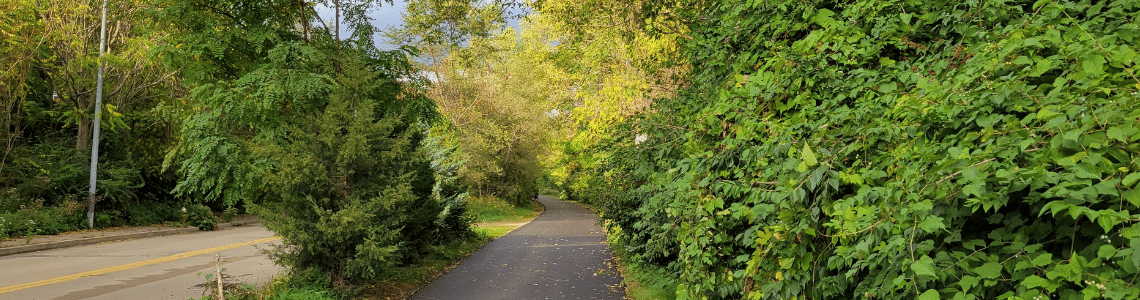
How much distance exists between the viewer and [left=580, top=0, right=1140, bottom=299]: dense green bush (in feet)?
7.04

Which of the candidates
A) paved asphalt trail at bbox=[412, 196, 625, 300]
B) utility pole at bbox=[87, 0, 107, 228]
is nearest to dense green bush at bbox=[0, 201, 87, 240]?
utility pole at bbox=[87, 0, 107, 228]

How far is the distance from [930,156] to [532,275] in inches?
371

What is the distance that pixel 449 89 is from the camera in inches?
1326

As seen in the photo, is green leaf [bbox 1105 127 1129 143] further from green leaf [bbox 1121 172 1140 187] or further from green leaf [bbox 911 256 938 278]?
green leaf [bbox 911 256 938 278]

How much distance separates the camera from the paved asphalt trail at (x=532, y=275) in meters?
9.52

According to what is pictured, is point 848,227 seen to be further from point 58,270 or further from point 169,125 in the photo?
point 169,125

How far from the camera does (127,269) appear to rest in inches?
449

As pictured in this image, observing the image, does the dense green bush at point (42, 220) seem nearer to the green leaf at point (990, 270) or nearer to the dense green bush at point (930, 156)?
the dense green bush at point (930, 156)

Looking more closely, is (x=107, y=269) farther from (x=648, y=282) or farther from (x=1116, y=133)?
(x=1116, y=133)

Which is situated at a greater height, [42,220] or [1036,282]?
[1036,282]

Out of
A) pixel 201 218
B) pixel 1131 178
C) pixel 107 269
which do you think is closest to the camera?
pixel 1131 178

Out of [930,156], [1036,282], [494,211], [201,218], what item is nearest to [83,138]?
[201,218]

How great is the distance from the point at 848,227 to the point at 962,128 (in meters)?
0.63

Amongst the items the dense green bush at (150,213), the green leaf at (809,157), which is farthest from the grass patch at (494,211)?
the green leaf at (809,157)
